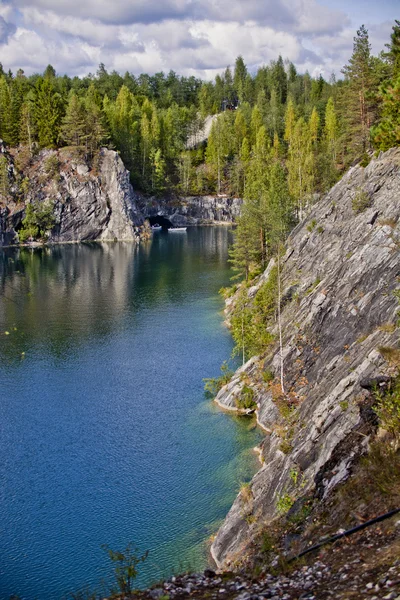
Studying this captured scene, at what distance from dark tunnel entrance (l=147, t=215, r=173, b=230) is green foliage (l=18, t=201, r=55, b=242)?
36.5 m

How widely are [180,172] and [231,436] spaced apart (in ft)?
469

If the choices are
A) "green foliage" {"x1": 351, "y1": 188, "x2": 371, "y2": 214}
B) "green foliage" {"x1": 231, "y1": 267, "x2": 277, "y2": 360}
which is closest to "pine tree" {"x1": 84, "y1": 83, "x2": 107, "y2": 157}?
"green foliage" {"x1": 231, "y1": 267, "x2": 277, "y2": 360}

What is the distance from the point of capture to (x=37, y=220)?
135750 mm

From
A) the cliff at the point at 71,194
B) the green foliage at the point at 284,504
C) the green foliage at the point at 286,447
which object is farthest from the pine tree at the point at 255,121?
the green foliage at the point at 284,504

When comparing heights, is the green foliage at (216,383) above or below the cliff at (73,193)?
below

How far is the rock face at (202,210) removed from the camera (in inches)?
6663

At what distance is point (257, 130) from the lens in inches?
7042

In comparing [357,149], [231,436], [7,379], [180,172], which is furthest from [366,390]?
[180,172]

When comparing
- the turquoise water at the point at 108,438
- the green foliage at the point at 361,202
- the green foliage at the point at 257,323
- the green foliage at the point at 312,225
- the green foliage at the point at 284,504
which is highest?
the green foliage at the point at 361,202

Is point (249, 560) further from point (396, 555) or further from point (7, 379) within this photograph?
point (7, 379)

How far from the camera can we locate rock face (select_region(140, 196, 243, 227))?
169250 millimetres

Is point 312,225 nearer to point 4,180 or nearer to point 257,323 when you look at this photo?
point 257,323

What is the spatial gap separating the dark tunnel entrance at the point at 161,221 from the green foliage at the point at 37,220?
36493 millimetres

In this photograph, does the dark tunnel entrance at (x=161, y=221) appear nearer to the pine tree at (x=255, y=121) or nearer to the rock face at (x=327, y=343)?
the pine tree at (x=255, y=121)
